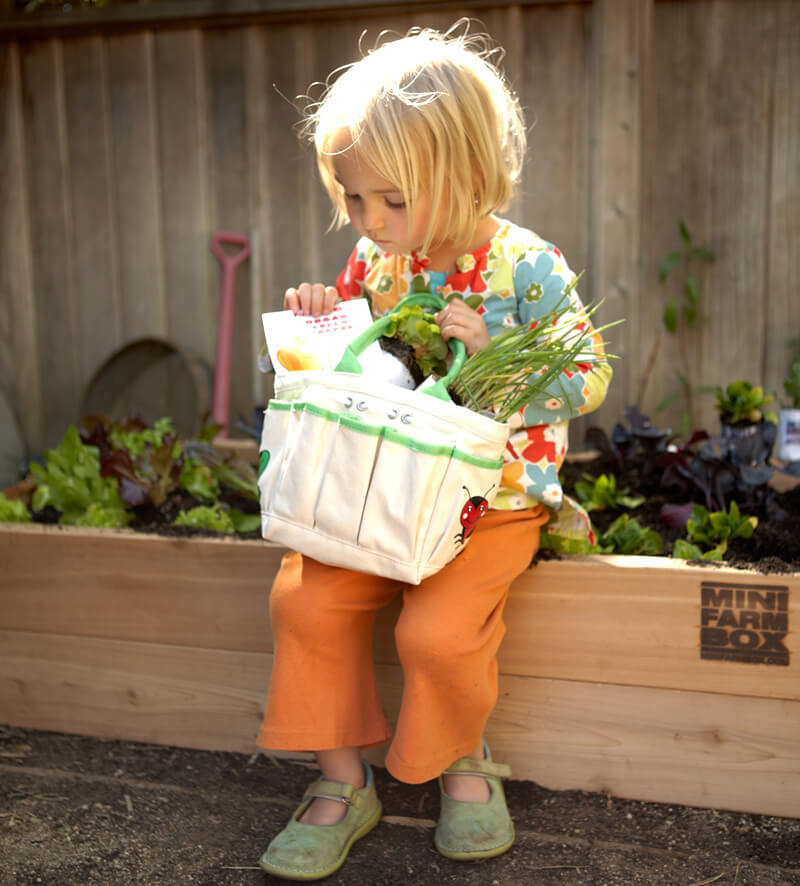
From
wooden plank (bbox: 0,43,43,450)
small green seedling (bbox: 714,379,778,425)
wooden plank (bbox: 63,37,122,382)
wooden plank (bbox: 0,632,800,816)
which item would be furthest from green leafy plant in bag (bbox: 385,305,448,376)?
wooden plank (bbox: 0,43,43,450)

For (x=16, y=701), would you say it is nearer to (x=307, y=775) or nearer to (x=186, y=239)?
(x=307, y=775)

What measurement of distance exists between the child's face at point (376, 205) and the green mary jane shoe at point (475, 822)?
2.84 ft

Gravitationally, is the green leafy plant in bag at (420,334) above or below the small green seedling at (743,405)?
above

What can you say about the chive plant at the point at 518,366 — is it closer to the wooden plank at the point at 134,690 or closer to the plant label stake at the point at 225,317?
the wooden plank at the point at 134,690

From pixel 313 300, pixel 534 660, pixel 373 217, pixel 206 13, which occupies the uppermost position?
pixel 206 13

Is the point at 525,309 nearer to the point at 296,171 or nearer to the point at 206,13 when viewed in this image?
the point at 296,171

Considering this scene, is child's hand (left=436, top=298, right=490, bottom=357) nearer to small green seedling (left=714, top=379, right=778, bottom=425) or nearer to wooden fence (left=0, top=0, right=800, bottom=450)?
small green seedling (left=714, top=379, right=778, bottom=425)

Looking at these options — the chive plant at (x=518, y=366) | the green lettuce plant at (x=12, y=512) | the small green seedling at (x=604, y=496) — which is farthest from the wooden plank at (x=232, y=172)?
the chive plant at (x=518, y=366)

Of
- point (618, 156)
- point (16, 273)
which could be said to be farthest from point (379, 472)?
point (16, 273)

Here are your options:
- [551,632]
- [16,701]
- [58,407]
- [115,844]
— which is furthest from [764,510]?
[58,407]

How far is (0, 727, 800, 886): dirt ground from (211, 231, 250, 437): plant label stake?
1348mm

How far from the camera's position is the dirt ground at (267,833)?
1.38 metres

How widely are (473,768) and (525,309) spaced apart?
2.55ft

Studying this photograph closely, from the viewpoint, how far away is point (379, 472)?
4.19ft
